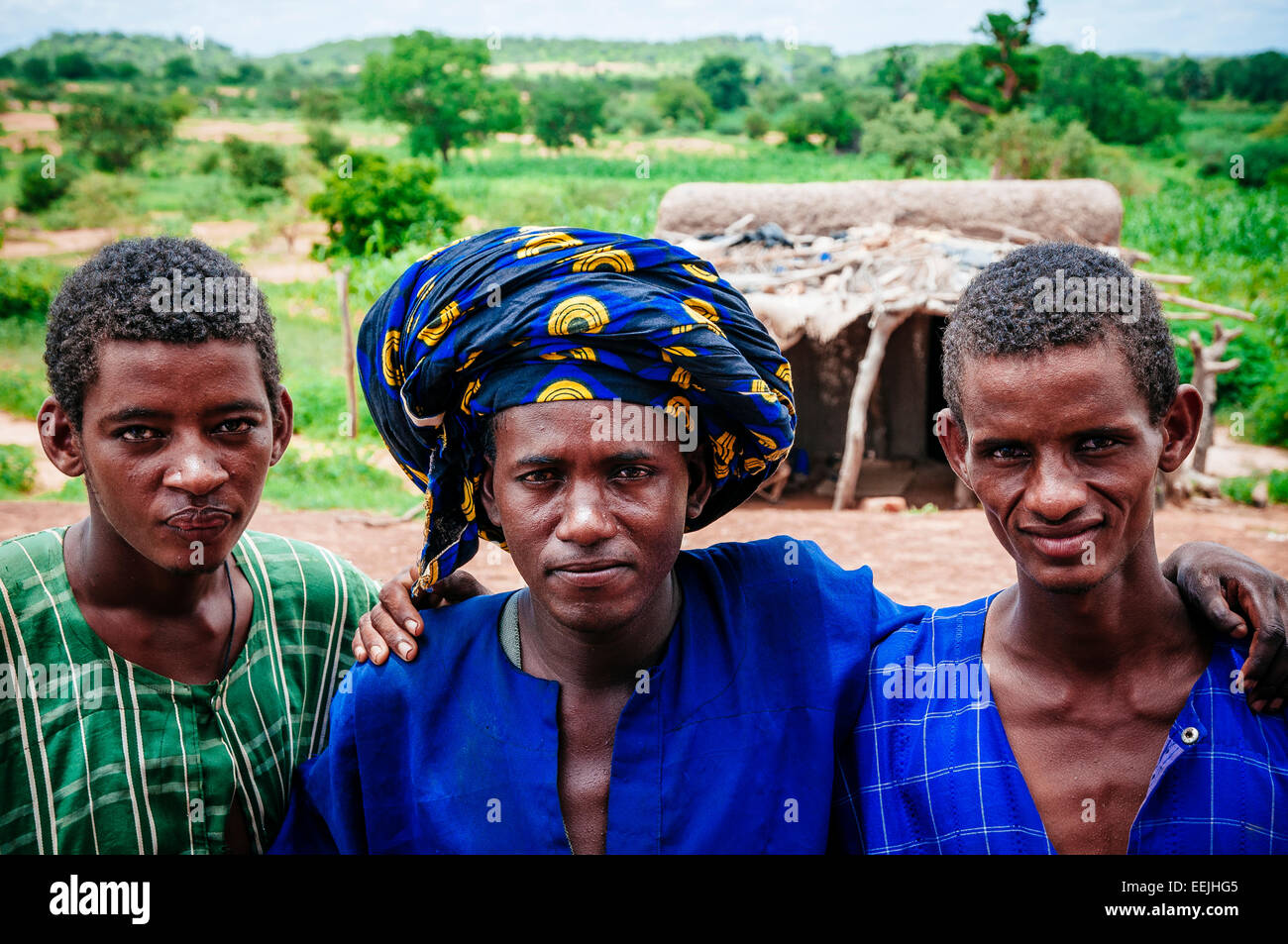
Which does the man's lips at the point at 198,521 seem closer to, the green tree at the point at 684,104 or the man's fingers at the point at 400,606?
the man's fingers at the point at 400,606

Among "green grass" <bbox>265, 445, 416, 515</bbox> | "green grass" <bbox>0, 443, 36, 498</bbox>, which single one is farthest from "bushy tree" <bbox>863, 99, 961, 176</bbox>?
"green grass" <bbox>0, 443, 36, 498</bbox>

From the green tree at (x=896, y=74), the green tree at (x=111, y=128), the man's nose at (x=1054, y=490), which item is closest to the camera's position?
the man's nose at (x=1054, y=490)

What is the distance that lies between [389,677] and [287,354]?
1238 centimetres

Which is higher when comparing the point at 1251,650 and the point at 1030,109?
the point at 1030,109

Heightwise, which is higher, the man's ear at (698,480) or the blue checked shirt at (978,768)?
the man's ear at (698,480)

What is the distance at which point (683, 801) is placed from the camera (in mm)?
1843

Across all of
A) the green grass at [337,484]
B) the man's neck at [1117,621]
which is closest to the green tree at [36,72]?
the green grass at [337,484]

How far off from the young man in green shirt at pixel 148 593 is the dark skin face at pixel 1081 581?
125cm

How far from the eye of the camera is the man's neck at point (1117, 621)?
1.85 metres

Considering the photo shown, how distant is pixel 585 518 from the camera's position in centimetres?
173

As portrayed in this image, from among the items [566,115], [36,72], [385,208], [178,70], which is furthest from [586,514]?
[178,70]

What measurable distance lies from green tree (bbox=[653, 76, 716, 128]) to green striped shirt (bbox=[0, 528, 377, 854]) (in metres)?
37.8
